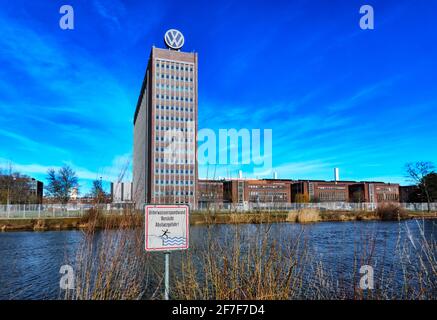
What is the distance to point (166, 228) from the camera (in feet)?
10.5

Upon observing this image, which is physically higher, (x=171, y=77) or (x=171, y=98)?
(x=171, y=77)

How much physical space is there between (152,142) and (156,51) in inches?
1066

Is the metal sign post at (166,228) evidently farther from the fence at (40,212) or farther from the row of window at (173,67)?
the row of window at (173,67)

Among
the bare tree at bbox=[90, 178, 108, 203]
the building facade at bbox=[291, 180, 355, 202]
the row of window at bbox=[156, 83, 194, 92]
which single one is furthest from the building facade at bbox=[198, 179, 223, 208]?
the building facade at bbox=[291, 180, 355, 202]

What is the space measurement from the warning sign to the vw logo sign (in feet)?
306

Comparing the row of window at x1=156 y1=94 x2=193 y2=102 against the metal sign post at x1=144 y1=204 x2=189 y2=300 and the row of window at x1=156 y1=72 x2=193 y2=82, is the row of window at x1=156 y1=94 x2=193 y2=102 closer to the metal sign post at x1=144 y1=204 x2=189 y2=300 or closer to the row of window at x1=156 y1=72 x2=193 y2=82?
the row of window at x1=156 y1=72 x2=193 y2=82

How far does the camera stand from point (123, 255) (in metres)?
4.76

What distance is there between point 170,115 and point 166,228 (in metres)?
86.5

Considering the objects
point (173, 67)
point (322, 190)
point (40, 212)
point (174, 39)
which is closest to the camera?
point (40, 212)

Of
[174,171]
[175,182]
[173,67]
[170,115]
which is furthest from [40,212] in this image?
[173,67]

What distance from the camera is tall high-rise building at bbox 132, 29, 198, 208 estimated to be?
8369 centimetres

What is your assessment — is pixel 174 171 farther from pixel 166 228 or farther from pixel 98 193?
pixel 166 228

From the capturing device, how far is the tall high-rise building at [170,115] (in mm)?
83688
